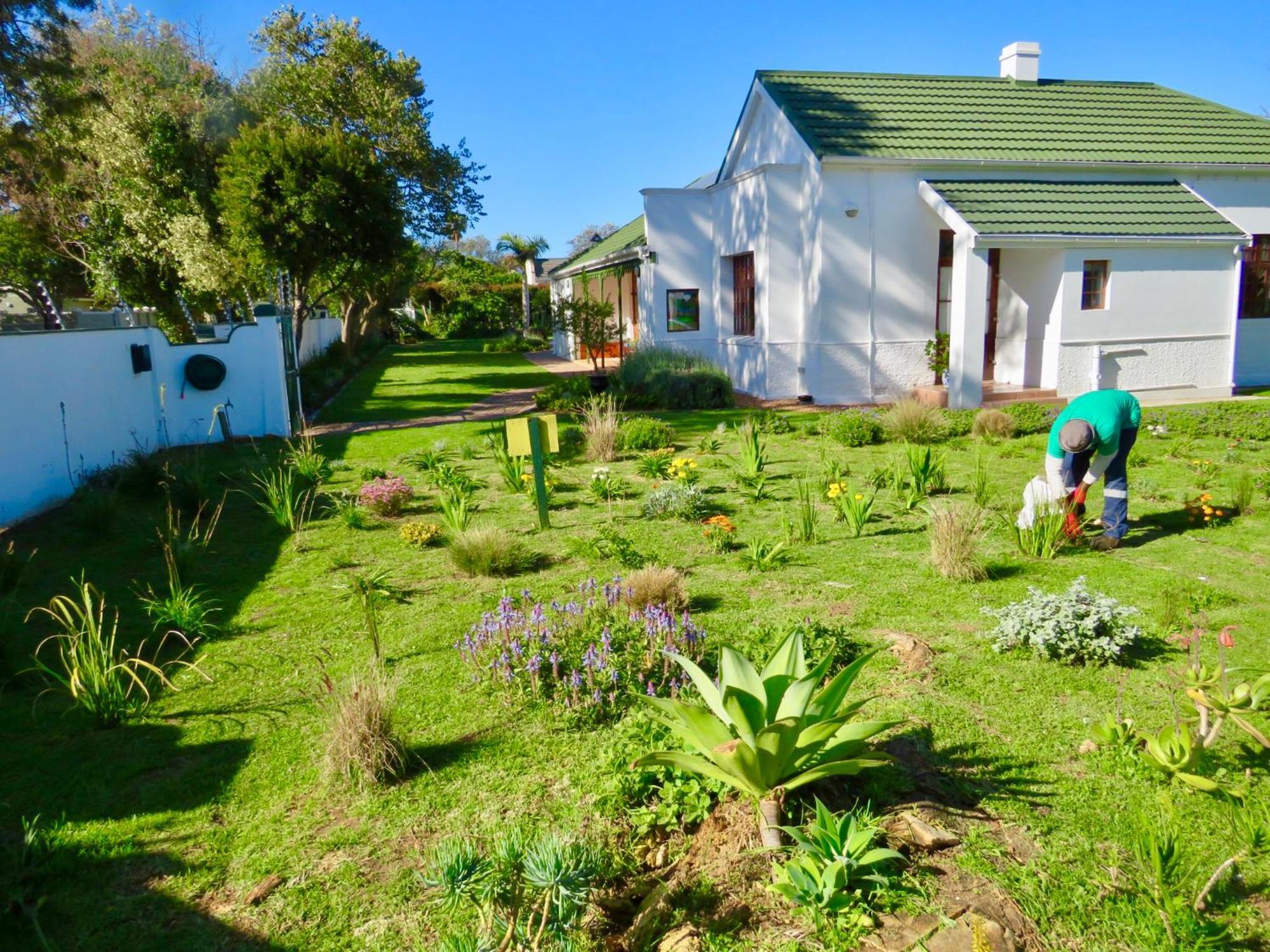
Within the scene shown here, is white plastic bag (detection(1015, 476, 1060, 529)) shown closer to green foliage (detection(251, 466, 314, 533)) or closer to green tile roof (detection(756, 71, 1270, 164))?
green foliage (detection(251, 466, 314, 533))

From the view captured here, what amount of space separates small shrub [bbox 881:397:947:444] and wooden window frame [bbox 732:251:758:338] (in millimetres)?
6758

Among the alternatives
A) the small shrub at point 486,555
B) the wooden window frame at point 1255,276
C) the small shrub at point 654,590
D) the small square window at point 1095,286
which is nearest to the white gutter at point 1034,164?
the wooden window frame at point 1255,276

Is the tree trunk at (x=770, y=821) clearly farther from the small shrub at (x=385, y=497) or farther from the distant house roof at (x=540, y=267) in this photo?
the distant house roof at (x=540, y=267)

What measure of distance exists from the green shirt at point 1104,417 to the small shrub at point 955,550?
115 cm

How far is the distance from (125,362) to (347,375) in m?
14.6

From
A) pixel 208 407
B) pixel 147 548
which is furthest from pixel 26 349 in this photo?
pixel 208 407

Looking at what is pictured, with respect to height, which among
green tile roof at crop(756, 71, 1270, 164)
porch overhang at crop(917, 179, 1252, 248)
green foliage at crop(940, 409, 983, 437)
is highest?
green tile roof at crop(756, 71, 1270, 164)

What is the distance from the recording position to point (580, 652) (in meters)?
4.73

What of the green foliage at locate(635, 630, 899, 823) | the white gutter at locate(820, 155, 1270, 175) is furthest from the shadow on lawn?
the white gutter at locate(820, 155, 1270, 175)

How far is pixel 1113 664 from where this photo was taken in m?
4.77

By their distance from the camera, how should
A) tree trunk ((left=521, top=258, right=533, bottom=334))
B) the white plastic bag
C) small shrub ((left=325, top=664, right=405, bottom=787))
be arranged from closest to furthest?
1. small shrub ((left=325, top=664, right=405, bottom=787))
2. the white plastic bag
3. tree trunk ((left=521, top=258, right=533, bottom=334))

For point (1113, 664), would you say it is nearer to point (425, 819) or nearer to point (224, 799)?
point (425, 819)

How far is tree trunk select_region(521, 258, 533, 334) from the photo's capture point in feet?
155

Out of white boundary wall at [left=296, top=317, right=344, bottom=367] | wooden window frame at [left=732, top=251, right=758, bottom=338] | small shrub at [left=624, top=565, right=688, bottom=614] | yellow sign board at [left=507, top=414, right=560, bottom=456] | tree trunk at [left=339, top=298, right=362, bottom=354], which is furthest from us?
tree trunk at [left=339, top=298, right=362, bottom=354]
